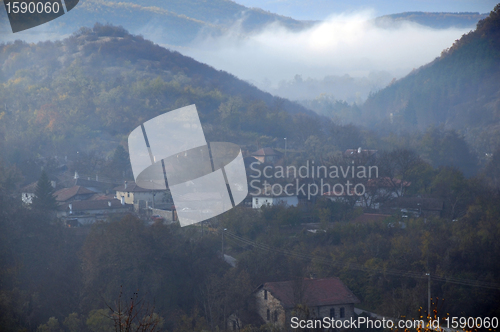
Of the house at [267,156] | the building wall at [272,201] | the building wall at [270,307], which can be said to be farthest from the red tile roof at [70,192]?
the building wall at [270,307]

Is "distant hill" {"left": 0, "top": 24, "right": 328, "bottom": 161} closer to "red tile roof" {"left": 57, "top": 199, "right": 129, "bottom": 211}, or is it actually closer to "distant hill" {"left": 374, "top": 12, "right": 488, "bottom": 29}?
"red tile roof" {"left": 57, "top": 199, "right": 129, "bottom": 211}

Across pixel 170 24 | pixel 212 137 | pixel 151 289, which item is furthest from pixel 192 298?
pixel 170 24

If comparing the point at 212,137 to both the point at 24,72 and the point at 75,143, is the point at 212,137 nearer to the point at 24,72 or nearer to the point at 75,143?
the point at 75,143

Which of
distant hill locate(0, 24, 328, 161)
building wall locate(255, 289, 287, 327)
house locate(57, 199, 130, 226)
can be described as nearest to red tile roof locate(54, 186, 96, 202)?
house locate(57, 199, 130, 226)

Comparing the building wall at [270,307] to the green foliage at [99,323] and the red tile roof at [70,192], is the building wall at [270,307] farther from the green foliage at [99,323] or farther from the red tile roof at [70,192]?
the red tile roof at [70,192]

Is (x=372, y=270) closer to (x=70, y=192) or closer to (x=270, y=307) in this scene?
(x=270, y=307)

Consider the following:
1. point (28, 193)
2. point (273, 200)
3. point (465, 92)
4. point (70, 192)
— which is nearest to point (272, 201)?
point (273, 200)

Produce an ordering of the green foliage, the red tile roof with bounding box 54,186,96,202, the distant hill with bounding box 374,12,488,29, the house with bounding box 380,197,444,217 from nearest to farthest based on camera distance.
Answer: the green foliage, the house with bounding box 380,197,444,217, the red tile roof with bounding box 54,186,96,202, the distant hill with bounding box 374,12,488,29
